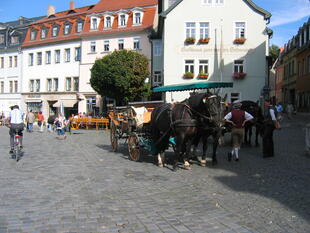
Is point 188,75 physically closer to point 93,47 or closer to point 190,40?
point 190,40

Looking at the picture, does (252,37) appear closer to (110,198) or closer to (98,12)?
(98,12)

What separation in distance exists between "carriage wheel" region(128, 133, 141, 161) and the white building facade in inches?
788

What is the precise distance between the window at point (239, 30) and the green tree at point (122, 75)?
350 inches

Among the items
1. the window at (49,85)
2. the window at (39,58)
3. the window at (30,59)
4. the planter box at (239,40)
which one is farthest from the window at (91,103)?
the planter box at (239,40)

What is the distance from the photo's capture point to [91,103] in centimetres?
3916

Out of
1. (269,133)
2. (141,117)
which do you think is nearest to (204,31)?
(269,133)

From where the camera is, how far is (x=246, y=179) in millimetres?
7613

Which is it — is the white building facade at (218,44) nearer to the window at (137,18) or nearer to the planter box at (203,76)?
the planter box at (203,76)

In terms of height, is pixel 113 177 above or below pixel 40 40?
below

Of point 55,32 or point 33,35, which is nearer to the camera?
point 55,32

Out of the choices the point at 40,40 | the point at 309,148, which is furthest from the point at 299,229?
the point at 40,40

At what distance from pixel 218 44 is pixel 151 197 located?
25311 millimetres

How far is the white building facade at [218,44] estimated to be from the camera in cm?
2916

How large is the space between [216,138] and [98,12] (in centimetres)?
3384
